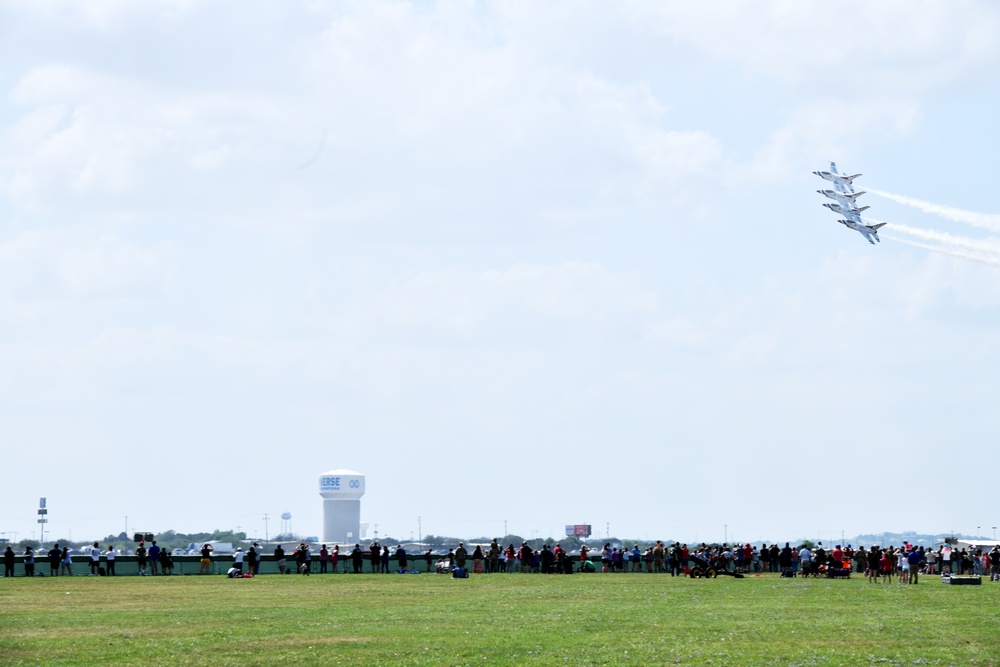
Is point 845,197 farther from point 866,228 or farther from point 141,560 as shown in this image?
point 141,560

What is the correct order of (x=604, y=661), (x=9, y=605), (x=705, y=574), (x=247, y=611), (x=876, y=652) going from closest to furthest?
(x=604, y=661) < (x=876, y=652) < (x=247, y=611) < (x=9, y=605) < (x=705, y=574)

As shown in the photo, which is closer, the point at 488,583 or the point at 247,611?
the point at 247,611

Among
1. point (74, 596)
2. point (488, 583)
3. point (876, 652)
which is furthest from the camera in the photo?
point (488, 583)

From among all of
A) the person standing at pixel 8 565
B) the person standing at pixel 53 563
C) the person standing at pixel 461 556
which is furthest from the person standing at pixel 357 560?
the person standing at pixel 8 565

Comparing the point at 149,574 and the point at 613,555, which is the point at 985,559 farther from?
the point at 149,574

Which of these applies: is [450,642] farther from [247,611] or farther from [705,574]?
[705,574]

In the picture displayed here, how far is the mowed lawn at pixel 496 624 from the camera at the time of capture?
25281 mm

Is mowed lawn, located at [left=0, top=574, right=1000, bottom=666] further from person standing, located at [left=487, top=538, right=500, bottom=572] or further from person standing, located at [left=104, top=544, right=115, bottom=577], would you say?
person standing, located at [left=487, top=538, right=500, bottom=572]

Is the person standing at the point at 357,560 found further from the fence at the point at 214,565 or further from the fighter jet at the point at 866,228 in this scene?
the fighter jet at the point at 866,228

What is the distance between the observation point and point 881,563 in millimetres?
51812

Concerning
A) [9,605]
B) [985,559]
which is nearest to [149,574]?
[9,605]

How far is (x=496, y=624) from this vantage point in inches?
1235

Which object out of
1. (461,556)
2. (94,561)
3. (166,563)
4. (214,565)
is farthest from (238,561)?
(461,556)

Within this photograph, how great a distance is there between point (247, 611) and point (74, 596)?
9448 millimetres
